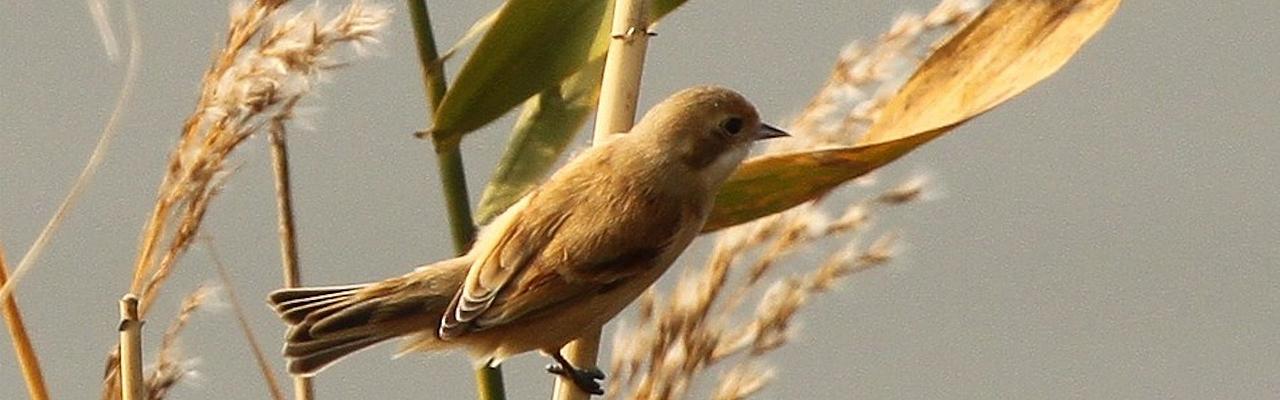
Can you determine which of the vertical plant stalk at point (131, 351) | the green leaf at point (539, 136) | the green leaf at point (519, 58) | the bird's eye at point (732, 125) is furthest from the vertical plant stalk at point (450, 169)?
the bird's eye at point (732, 125)

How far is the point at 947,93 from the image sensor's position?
1.49 meters

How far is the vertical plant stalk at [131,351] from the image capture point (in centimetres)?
130

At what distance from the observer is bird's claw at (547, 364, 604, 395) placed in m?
1.43

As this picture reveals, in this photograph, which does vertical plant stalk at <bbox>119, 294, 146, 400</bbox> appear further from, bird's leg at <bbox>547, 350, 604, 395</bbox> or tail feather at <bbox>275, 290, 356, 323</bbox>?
bird's leg at <bbox>547, 350, 604, 395</bbox>

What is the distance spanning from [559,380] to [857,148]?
1.13 feet

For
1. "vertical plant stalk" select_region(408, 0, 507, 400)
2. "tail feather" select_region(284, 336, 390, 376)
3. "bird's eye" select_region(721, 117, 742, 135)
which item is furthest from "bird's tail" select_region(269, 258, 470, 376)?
"bird's eye" select_region(721, 117, 742, 135)

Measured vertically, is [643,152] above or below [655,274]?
above

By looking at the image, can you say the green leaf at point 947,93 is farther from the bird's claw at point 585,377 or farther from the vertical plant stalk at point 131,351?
the vertical plant stalk at point 131,351

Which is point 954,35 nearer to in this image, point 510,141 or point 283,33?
point 510,141

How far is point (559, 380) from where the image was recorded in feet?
4.91

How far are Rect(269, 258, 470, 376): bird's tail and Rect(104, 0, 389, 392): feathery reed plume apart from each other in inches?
7.6

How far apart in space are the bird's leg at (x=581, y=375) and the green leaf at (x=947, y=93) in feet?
0.63

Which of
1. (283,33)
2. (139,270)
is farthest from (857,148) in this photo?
(139,270)

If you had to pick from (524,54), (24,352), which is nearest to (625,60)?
(524,54)
